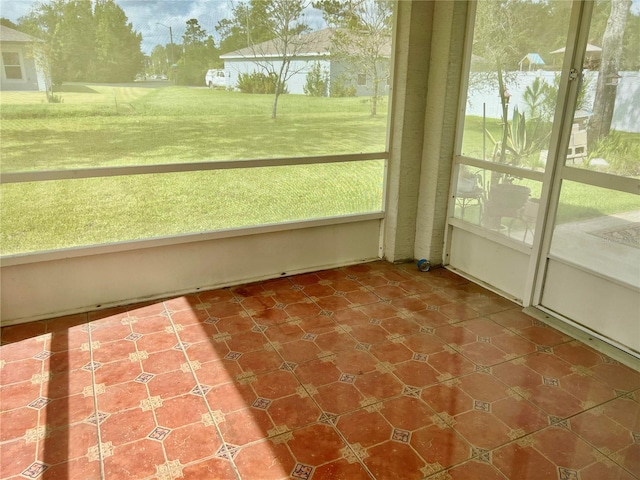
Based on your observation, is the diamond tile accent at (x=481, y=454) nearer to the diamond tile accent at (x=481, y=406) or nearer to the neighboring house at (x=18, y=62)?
the diamond tile accent at (x=481, y=406)

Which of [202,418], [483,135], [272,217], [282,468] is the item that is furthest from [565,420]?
[272,217]

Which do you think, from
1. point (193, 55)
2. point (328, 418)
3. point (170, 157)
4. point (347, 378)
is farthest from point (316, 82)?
point (328, 418)

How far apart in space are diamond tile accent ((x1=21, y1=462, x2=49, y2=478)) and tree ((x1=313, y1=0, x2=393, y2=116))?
11.6 ft

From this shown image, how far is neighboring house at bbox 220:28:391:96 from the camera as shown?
382 centimetres

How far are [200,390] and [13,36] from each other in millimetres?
2622

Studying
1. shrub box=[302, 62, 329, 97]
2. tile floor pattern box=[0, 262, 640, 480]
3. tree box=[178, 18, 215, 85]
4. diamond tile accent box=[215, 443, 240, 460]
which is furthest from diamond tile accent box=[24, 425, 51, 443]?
shrub box=[302, 62, 329, 97]

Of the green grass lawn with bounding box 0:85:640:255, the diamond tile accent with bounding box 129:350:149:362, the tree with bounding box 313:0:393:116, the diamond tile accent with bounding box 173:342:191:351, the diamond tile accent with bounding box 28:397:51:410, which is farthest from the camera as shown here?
the tree with bounding box 313:0:393:116

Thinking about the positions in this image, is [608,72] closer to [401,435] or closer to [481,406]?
[481,406]

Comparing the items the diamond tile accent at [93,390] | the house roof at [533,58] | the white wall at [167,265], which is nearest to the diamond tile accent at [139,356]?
the diamond tile accent at [93,390]

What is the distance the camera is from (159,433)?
241 centimetres

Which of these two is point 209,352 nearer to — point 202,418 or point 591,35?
point 202,418

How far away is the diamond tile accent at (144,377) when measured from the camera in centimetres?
282

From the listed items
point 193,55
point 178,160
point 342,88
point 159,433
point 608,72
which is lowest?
point 159,433

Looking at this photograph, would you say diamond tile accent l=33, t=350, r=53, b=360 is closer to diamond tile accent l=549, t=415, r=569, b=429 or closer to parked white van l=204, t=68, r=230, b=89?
parked white van l=204, t=68, r=230, b=89
